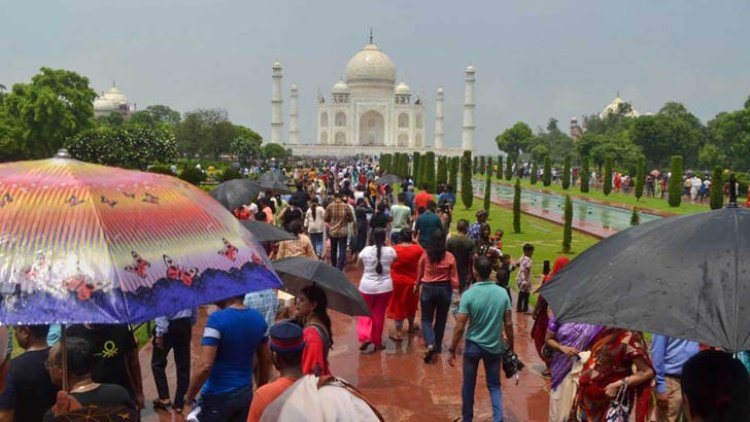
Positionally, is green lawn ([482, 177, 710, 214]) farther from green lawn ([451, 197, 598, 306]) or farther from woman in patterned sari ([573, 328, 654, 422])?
woman in patterned sari ([573, 328, 654, 422])

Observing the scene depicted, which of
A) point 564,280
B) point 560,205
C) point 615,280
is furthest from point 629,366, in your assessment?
point 560,205

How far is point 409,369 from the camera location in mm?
5848

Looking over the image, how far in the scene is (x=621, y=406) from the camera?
11.2ft

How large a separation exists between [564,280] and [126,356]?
1.90 metres

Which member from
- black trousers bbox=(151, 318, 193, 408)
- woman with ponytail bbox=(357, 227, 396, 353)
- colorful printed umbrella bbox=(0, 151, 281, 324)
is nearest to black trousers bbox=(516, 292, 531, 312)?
woman with ponytail bbox=(357, 227, 396, 353)

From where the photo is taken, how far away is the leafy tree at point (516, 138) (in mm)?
66375

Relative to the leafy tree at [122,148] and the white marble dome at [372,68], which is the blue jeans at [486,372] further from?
the white marble dome at [372,68]

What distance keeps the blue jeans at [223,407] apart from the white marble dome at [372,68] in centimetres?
6625

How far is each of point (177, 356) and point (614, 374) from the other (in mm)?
2619

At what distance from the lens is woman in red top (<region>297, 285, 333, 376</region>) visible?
331 cm

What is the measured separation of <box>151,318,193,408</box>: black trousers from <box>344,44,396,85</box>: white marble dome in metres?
64.9

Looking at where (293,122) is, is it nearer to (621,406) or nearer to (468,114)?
(468,114)

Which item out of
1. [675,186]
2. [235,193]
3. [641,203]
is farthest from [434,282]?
[641,203]

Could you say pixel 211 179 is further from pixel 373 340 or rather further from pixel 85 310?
pixel 85 310
